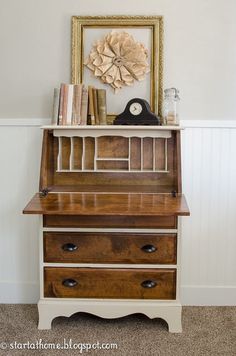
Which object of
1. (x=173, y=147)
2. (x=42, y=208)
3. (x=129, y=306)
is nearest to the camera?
(x=42, y=208)

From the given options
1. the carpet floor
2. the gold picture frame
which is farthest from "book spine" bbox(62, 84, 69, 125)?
the carpet floor

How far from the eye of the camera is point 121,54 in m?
2.39

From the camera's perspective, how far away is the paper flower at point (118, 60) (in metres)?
2.37

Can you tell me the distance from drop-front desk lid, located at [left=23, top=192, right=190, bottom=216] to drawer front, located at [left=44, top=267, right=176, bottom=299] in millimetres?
353

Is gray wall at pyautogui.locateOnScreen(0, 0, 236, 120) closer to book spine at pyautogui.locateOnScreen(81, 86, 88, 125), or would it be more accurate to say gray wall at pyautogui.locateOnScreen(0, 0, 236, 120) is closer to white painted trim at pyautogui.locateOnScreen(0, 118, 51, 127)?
white painted trim at pyautogui.locateOnScreen(0, 118, 51, 127)

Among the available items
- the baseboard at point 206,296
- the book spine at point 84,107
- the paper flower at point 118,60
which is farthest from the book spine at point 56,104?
the baseboard at point 206,296

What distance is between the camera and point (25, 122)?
8.10 feet

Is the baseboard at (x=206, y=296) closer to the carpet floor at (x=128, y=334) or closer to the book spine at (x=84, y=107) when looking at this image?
the carpet floor at (x=128, y=334)

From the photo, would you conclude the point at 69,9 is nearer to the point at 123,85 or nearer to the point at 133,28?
the point at 133,28

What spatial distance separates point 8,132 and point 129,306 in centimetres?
122

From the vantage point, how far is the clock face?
2289 millimetres

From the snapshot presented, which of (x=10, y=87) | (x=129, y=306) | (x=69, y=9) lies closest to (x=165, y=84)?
(x=69, y=9)

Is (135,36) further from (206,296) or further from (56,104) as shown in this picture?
(206,296)

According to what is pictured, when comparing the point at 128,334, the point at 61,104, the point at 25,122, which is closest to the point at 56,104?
the point at 61,104
